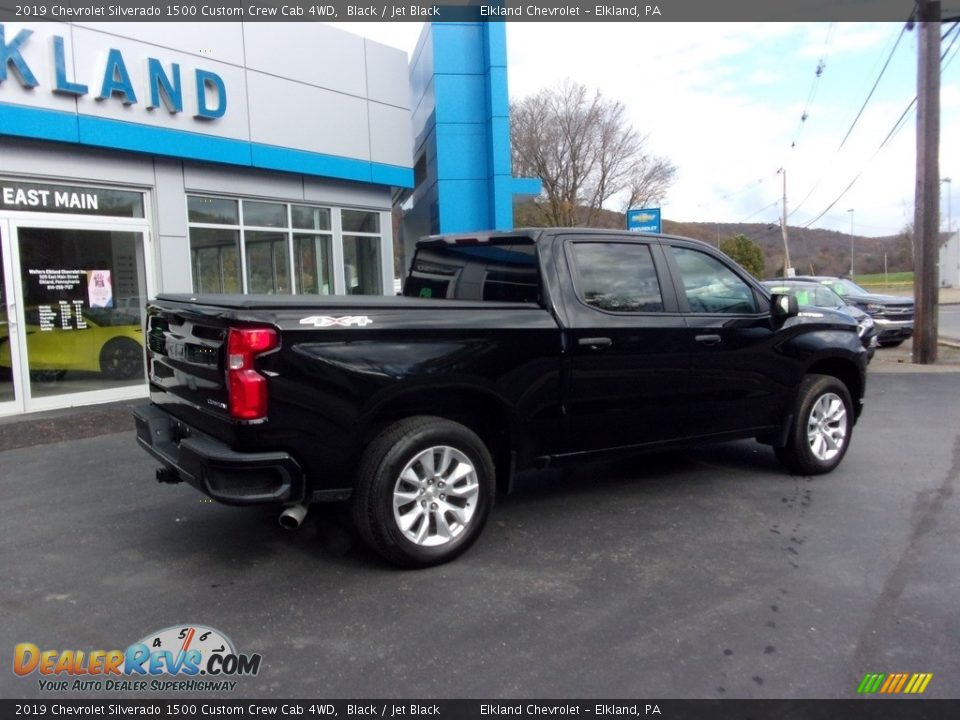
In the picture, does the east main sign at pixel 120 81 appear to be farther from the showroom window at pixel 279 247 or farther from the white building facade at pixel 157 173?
the showroom window at pixel 279 247

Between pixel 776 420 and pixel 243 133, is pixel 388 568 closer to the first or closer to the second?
pixel 776 420

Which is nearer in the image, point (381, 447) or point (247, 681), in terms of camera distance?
point (247, 681)

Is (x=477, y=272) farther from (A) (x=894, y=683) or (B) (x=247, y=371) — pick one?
(A) (x=894, y=683)

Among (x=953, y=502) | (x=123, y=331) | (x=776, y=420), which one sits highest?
(x=123, y=331)

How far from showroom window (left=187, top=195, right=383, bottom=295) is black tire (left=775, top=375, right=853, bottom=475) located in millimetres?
8271

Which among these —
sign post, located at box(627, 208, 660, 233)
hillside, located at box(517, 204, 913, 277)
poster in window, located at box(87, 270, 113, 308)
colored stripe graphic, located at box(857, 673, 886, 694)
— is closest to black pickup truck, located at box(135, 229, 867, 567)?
colored stripe graphic, located at box(857, 673, 886, 694)

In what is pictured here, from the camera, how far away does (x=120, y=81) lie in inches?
363

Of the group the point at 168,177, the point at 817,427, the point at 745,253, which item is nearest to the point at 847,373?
the point at 817,427

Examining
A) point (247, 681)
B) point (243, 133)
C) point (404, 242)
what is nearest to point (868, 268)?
point (404, 242)

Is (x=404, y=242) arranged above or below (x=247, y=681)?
above

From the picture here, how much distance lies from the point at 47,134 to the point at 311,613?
24.5ft

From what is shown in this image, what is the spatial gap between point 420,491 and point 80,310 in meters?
7.29

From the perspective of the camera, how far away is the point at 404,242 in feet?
79.2
